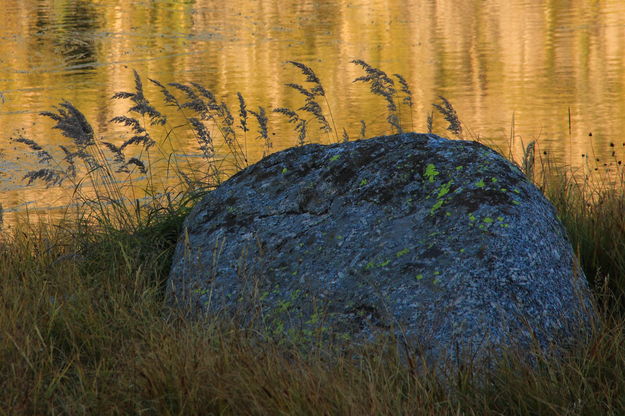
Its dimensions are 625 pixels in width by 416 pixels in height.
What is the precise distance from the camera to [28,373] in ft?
11.5

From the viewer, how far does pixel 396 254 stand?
158 inches

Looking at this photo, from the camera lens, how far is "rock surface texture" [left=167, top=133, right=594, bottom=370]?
12.1 ft

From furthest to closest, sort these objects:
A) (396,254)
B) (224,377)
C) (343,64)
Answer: (343,64)
(396,254)
(224,377)

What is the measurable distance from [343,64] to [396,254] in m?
18.2

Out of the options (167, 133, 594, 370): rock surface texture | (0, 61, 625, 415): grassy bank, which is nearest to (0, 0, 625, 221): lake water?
(167, 133, 594, 370): rock surface texture

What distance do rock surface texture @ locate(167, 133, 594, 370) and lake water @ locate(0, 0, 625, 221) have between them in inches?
121

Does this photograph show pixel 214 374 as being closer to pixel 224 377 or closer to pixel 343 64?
pixel 224 377

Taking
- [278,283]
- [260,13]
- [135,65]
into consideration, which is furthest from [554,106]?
[260,13]

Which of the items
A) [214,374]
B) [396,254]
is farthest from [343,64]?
[214,374]

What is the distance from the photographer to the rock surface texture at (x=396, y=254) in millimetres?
3691

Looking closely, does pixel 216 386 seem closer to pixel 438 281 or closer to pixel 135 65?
pixel 438 281

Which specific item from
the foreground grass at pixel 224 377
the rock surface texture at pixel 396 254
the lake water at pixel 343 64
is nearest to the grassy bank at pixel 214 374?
the foreground grass at pixel 224 377

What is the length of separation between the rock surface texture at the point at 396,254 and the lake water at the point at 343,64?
121 inches

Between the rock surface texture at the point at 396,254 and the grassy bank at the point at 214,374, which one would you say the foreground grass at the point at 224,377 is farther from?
the rock surface texture at the point at 396,254
